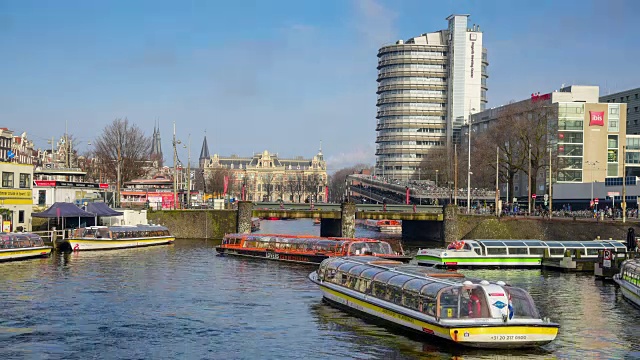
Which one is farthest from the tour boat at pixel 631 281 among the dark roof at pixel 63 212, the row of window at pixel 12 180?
the row of window at pixel 12 180

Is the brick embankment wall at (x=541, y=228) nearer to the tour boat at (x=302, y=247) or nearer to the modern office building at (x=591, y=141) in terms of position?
the tour boat at (x=302, y=247)

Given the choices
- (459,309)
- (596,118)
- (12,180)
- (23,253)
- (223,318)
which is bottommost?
(223,318)

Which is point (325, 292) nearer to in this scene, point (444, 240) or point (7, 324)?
point (7, 324)

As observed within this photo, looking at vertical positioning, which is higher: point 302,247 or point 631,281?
point 302,247

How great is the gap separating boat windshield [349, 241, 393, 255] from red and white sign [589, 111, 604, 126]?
9274cm

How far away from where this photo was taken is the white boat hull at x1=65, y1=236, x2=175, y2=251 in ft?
285

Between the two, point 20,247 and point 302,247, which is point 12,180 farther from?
point 302,247

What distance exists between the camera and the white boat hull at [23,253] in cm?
7200

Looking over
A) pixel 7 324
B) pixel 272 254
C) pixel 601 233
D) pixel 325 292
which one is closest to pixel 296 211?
pixel 272 254

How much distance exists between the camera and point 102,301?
50938 millimetres

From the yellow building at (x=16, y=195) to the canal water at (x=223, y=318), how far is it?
756 inches

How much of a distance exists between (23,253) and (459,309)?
50.2 meters

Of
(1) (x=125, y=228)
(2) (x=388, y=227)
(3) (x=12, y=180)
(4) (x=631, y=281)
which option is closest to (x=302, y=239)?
(1) (x=125, y=228)

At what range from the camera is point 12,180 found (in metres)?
88.9
